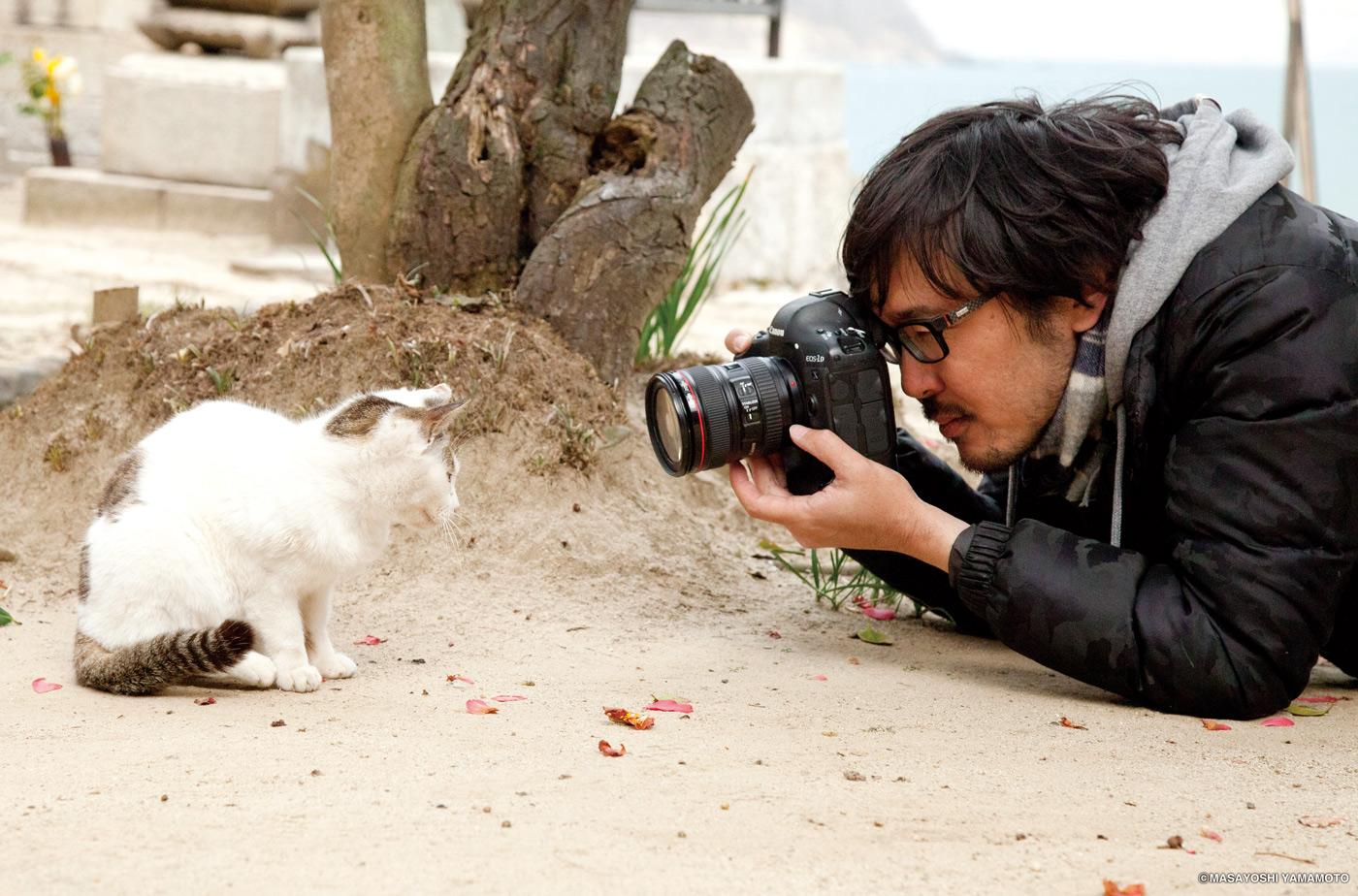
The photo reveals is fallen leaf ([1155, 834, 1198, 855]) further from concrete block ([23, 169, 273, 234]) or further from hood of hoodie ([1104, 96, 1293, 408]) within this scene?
concrete block ([23, 169, 273, 234])

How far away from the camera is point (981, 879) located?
1.46 m

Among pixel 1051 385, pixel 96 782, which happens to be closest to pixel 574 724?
pixel 96 782

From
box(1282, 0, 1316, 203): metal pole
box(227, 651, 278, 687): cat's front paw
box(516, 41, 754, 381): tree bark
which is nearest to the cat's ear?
box(227, 651, 278, 687): cat's front paw

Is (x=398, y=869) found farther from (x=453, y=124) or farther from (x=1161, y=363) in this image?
(x=453, y=124)

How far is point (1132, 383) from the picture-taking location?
2.04m

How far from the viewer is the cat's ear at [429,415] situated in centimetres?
229

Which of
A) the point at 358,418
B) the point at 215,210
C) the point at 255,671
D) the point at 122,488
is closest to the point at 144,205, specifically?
the point at 215,210

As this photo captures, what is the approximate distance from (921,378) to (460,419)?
1.44 meters

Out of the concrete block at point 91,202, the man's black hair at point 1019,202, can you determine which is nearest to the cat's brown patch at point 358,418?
the man's black hair at point 1019,202

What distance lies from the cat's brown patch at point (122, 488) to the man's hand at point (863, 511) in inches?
48.9

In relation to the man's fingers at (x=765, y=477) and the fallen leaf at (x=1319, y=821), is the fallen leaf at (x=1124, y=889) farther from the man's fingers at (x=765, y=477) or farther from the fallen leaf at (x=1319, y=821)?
the man's fingers at (x=765, y=477)

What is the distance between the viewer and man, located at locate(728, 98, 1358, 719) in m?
1.91

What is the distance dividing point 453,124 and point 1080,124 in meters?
1.92

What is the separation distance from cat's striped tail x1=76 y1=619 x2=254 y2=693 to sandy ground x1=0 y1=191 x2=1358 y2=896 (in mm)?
49
